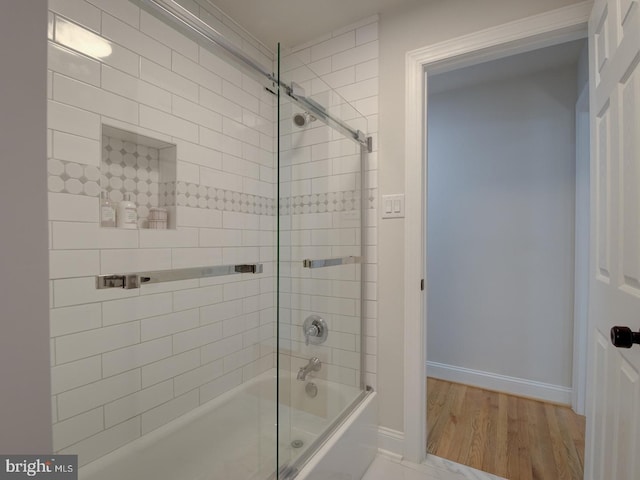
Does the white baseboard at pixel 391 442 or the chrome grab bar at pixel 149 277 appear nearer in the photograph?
the chrome grab bar at pixel 149 277

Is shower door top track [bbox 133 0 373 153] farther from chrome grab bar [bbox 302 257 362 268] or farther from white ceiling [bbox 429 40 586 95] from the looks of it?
white ceiling [bbox 429 40 586 95]

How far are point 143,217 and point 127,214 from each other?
10 cm

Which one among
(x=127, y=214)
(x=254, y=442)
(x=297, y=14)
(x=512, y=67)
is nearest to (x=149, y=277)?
(x=127, y=214)

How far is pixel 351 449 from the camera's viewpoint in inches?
54.9

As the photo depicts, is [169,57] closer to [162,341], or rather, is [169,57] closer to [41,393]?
[162,341]

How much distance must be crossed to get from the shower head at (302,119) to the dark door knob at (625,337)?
127 centimetres

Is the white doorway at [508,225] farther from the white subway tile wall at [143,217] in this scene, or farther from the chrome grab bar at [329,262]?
the white subway tile wall at [143,217]

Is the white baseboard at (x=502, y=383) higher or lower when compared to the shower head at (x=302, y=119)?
lower

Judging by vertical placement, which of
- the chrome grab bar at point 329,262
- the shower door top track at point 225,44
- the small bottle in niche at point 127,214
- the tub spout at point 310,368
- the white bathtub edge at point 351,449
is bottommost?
the white bathtub edge at point 351,449

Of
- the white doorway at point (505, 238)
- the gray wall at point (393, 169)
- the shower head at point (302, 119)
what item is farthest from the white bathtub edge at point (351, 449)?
the shower head at point (302, 119)

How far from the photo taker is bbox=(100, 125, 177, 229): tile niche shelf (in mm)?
1255

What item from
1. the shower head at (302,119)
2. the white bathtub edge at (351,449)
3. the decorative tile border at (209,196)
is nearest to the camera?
the decorative tile border at (209,196)

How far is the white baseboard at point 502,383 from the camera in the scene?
7.11ft

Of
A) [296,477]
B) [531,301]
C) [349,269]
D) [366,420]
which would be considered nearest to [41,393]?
[296,477]
